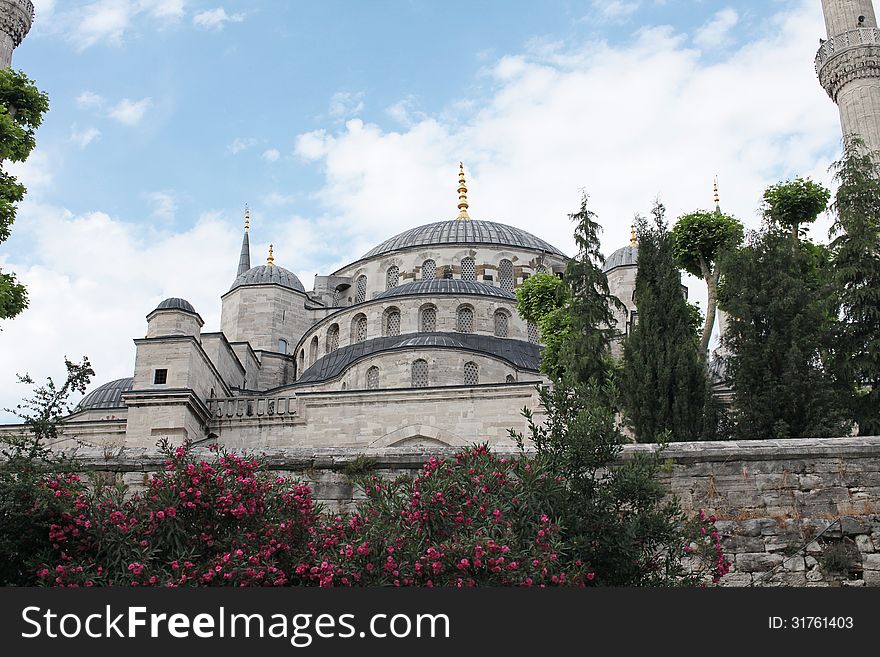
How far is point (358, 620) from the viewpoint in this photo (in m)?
5.82

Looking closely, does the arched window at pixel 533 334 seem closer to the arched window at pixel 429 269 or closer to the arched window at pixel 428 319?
the arched window at pixel 428 319

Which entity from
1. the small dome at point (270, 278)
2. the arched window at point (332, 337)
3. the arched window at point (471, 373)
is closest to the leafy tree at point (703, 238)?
the arched window at point (471, 373)

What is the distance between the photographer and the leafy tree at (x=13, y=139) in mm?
14031

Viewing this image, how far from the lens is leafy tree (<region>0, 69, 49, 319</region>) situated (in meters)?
14.0

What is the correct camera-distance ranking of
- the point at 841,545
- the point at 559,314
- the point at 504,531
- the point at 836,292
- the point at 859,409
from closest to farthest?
1. the point at 504,531
2. the point at 841,545
3. the point at 859,409
4. the point at 836,292
5. the point at 559,314

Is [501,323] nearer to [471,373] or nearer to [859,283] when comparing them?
[471,373]

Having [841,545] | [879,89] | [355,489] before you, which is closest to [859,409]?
[841,545]

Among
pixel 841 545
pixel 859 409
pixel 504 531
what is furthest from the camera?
pixel 859 409

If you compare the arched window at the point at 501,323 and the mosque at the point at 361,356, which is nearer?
the mosque at the point at 361,356

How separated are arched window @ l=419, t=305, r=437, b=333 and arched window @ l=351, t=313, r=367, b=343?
5.72ft

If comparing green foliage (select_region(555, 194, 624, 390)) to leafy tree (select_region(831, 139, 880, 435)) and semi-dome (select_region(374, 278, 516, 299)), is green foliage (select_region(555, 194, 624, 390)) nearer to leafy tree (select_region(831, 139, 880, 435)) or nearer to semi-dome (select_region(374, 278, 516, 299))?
leafy tree (select_region(831, 139, 880, 435))

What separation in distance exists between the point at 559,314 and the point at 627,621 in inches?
666

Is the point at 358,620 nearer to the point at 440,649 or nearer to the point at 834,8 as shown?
the point at 440,649

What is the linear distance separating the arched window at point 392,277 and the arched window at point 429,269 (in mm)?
927
